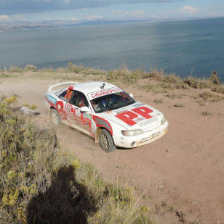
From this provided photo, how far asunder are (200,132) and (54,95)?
508 cm

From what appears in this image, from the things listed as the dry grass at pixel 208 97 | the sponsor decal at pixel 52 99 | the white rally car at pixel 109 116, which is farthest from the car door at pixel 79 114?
the dry grass at pixel 208 97

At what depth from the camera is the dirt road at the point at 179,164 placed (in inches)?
162

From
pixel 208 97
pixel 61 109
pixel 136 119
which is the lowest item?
pixel 208 97

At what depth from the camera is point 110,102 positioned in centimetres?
649

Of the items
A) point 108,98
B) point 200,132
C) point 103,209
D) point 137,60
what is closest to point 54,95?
point 108,98

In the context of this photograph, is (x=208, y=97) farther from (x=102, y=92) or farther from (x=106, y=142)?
(x=106, y=142)

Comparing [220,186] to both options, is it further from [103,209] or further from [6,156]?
[6,156]

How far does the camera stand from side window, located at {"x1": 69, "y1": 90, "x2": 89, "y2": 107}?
6.54 metres

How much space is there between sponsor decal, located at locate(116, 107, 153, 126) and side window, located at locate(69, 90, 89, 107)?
1.24m

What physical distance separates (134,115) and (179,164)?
166 centimetres

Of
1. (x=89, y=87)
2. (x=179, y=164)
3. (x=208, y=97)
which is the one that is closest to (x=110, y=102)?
(x=89, y=87)

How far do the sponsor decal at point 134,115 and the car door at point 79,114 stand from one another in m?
1.03

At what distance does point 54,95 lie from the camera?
7.84 metres

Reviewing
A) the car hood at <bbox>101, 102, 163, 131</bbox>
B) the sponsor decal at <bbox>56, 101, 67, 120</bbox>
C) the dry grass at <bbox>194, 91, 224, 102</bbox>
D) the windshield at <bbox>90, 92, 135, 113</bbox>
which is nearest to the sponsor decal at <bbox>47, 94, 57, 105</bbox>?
the sponsor decal at <bbox>56, 101, 67, 120</bbox>
